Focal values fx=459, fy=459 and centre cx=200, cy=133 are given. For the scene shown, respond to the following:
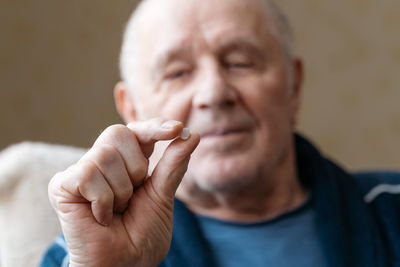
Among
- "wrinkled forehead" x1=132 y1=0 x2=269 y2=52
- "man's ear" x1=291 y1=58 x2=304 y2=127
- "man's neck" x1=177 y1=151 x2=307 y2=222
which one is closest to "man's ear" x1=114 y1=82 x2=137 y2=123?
"wrinkled forehead" x1=132 y1=0 x2=269 y2=52

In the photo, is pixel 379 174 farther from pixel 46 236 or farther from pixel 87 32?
pixel 87 32

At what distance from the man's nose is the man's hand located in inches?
14.4

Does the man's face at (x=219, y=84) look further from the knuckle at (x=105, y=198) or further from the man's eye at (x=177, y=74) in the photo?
the knuckle at (x=105, y=198)

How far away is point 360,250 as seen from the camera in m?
0.95

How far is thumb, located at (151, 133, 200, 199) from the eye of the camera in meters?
0.57

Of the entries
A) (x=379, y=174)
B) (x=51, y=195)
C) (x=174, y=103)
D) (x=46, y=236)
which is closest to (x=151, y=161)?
(x=51, y=195)

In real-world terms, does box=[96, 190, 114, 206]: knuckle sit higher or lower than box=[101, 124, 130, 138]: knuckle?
lower

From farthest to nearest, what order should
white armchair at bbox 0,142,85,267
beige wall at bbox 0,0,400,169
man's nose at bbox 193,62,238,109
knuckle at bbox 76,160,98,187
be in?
beige wall at bbox 0,0,400,169 < white armchair at bbox 0,142,85,267 < man's nose at bbox 193,62,238,109 < knuckle at bbox 76,160,98,187

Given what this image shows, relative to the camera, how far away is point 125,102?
1.16 m

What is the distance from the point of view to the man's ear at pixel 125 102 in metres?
1.13

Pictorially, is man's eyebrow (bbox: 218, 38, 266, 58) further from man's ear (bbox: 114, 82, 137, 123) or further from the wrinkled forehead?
man's ear (bbox: 114, 82, 137, 123)

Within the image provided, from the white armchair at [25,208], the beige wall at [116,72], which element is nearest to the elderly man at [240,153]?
the white armchair at [25,208]

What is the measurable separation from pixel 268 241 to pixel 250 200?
11 cm

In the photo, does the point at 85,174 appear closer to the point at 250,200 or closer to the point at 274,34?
the point at 250,200
